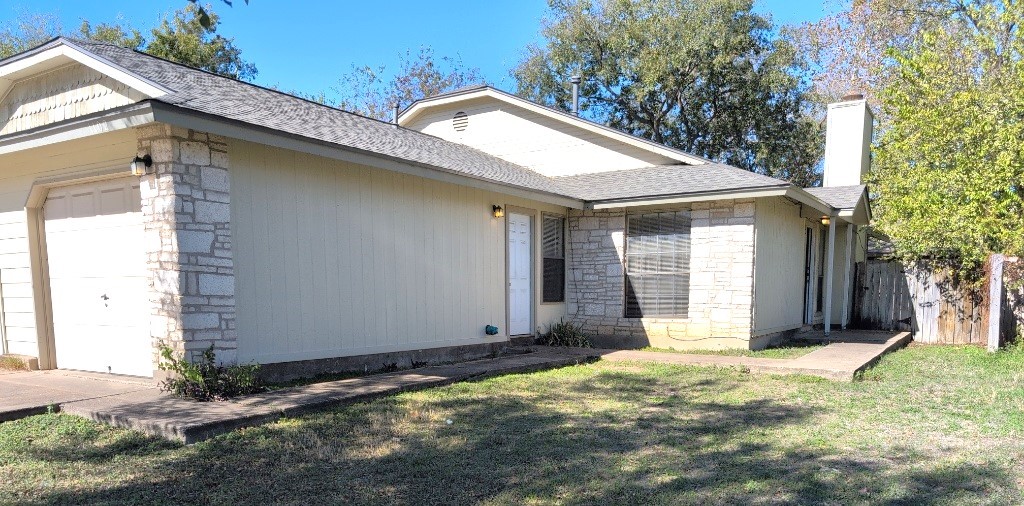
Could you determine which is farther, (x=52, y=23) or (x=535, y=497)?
(x=52, y=23)

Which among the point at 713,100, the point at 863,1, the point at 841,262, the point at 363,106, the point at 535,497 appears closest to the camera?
the point at 535,497

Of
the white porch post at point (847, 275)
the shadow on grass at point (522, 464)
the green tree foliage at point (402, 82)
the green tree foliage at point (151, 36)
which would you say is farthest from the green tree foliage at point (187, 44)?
the white porch post at point (847, 275)

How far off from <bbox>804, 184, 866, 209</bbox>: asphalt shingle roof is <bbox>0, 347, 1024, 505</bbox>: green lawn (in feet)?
18.2

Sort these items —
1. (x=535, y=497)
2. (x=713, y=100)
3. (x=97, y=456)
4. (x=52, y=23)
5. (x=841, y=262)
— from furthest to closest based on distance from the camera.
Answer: (x=713, y=100) → (x=52, y=23) → (x=841, y=262) → (x=97, y=456) → (x=535, y=497)

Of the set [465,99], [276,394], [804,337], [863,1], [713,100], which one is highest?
[863,1]

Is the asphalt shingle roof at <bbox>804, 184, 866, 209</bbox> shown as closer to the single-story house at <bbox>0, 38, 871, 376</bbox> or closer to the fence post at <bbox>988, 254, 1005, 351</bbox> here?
the single-story house at <bbox>0, 38, 871, 376</bbox>

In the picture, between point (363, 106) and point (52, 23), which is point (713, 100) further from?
point (52, 23)

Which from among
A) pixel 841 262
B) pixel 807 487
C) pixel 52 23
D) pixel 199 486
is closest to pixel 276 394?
pixel 199 486

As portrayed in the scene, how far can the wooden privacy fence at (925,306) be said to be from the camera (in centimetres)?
1048

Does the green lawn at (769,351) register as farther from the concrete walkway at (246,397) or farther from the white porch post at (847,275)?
the white porch post at (847,275)

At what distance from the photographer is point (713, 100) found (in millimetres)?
23422

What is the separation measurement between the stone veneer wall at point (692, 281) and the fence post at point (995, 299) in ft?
13.5

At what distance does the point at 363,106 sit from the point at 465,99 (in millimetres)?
15855

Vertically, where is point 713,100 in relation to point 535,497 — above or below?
above
